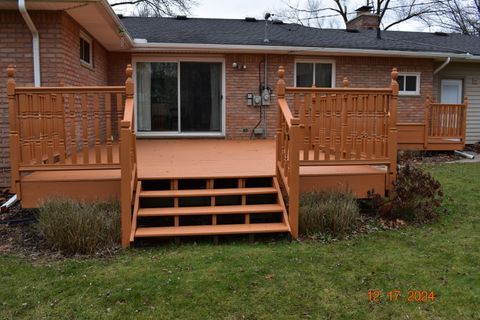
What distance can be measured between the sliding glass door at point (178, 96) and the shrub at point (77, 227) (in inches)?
264

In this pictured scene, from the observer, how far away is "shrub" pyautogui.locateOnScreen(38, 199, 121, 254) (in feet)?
14.9

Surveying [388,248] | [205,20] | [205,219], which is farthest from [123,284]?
[205,20]

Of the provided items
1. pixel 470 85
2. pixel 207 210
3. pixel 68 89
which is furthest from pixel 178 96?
pixel 470 85

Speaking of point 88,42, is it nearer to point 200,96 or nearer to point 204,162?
point 200,96

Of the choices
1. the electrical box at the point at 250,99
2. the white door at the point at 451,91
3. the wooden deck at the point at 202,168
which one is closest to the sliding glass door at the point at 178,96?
the electrical box at the point at 250,99

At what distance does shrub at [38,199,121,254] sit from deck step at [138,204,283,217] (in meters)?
0.36

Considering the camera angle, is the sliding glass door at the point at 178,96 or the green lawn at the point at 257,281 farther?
the sliding glass door at the point at 178,96

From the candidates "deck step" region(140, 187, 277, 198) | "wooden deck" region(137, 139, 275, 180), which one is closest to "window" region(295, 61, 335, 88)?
"wooden deck" region(137, 139, 275, 180)

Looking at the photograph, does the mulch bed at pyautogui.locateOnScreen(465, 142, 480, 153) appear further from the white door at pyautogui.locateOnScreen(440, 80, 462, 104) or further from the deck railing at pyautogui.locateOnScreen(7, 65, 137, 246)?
the deck railing at pyautogui.locateOnScreen(7, 65, 137, 246)

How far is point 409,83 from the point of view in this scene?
12758 mm

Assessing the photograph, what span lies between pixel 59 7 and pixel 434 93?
10.9 meters

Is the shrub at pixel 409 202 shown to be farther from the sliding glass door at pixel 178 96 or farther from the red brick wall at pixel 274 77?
the sliding glass door at pixel 178 96

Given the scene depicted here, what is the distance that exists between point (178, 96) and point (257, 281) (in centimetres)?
820

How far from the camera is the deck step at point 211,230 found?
4777 millimetres
